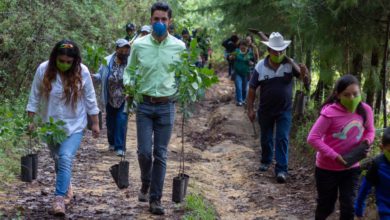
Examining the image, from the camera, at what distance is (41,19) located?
35.8 feet

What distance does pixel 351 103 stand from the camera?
18.0 feet

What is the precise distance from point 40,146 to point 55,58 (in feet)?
13.8

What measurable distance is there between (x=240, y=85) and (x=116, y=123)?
7270 millimetres

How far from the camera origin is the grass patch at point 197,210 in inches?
252

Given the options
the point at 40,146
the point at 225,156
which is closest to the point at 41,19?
the point at 40,146

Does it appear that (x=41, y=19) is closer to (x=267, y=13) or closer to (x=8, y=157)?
(x=8, y=157)

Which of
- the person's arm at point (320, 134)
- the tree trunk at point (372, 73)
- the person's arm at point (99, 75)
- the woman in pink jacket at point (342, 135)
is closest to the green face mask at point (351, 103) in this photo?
the woman in pink jacket at point (342, 135)

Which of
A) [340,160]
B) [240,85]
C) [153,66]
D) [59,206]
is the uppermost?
[153,66]

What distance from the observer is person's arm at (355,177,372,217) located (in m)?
5.20

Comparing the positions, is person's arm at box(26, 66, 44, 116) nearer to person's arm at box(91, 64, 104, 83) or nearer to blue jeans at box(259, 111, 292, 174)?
person's arm at box(91, 64, 104, 83)

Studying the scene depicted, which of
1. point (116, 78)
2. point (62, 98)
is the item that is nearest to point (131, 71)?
point (62, 98)

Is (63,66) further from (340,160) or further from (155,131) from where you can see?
(340,160)

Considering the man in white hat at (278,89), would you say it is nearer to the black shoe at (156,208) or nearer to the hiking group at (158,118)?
the hiking group at (158,118)

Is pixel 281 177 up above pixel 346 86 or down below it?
below
